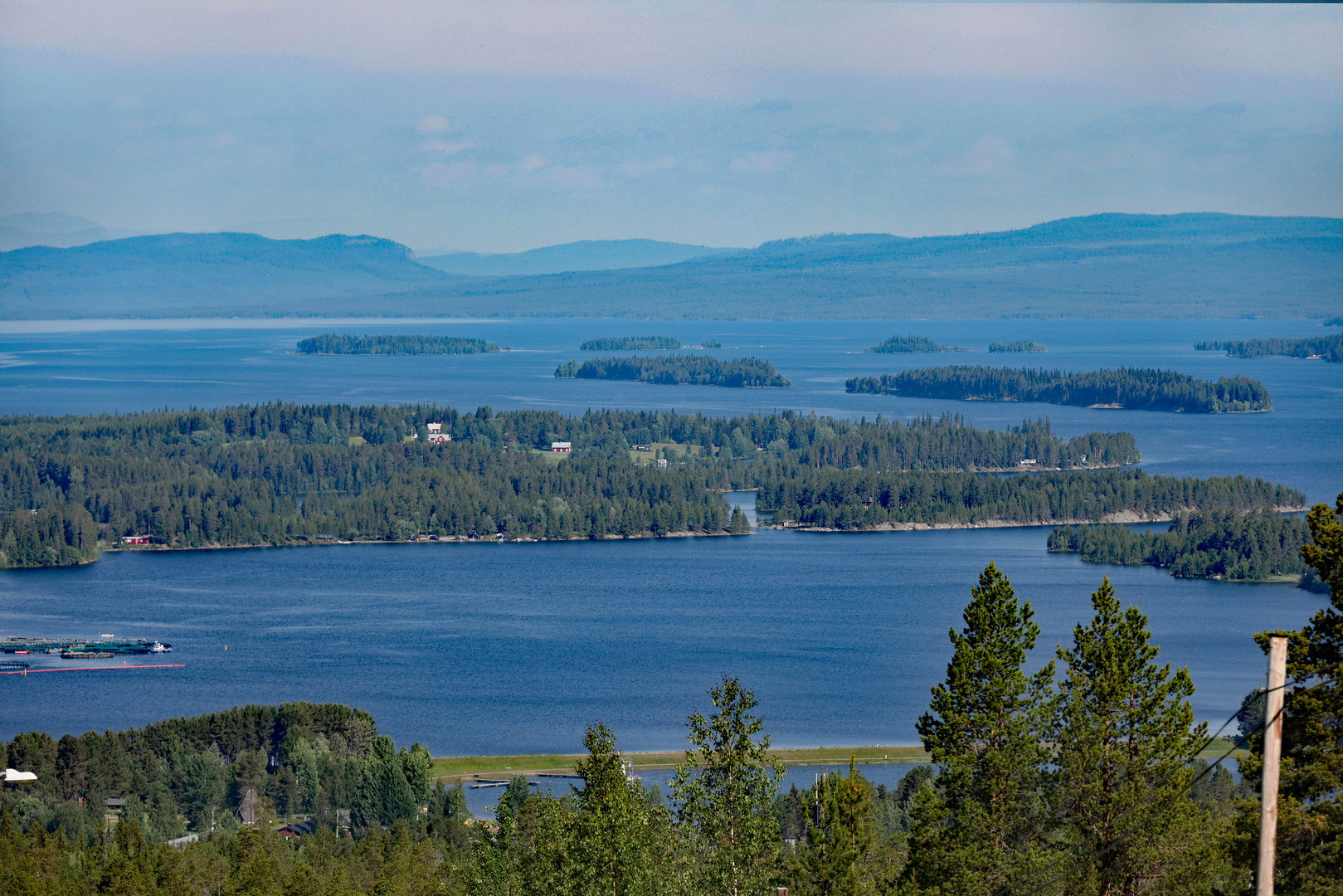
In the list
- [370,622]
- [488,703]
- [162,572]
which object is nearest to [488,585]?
[370,622]

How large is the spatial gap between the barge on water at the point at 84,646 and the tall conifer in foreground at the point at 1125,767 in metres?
44.5

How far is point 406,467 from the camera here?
338 ft

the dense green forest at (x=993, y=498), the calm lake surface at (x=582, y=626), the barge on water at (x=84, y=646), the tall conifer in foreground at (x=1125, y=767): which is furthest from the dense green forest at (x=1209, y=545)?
the tall conifer in foreground at (x=1125, y=767)

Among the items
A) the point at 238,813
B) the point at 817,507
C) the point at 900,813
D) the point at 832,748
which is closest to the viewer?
the point at 900,813

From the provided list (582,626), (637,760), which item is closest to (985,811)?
(637,760)

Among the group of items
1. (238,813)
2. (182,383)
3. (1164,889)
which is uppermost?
(182,383)

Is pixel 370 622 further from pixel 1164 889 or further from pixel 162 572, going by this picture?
pixel 1164 889

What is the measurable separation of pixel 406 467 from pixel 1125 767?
292 feet

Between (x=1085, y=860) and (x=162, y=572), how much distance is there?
6793 centimetres

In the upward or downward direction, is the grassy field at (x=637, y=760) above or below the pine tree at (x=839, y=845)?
below

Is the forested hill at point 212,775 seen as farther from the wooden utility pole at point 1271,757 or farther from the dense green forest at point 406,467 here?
the dense green forest at point 406,467

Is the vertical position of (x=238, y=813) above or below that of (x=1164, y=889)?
below

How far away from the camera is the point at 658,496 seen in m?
93.6

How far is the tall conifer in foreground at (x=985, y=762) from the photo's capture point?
56.9 feet
